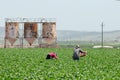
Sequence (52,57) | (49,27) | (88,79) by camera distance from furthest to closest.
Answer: (49,27) → (52,57) → (88,79)

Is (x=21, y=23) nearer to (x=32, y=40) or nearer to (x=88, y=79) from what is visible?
(x=32, y=40)

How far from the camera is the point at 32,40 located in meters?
87.6

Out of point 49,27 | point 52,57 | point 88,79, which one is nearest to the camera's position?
point 88,79

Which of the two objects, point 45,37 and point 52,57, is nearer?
point 52,57

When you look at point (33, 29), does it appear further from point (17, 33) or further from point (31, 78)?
point (31, 78)

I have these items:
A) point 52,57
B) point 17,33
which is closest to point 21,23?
point 17,33

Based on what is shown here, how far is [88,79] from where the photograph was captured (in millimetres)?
16859

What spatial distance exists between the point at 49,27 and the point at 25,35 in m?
5.37

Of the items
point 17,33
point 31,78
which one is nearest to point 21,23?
point 17,33

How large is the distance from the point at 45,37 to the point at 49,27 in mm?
2208

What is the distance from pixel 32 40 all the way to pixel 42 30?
2.92m

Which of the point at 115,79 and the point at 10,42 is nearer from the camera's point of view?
the point at 115,79

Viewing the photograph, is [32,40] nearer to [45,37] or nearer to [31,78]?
[45,37]

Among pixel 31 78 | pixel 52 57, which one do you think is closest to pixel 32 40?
pixel 52 57
